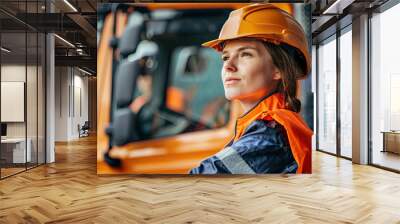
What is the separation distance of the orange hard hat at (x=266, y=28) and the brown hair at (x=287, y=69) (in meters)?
0.08

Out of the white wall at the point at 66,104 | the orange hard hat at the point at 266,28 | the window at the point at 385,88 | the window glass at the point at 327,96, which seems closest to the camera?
the orange hard hat at the point at 266,28

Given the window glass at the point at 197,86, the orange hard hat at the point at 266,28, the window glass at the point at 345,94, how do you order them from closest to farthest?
the orange hard hat at the point at 266,28 < the window glass at the point at 197,86 < the window glass at the point at 345,94

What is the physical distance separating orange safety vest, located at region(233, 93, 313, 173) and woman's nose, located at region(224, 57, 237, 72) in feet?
2.35

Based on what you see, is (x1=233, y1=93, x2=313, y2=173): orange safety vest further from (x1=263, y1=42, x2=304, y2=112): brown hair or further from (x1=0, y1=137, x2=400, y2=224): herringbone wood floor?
(x1=0, y1=137, x2=400, y2=224): herringbone wood floor

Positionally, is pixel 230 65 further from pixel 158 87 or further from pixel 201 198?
pixel 201 198

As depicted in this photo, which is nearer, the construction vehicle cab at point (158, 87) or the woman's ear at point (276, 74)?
the woman's ear at point (276, 74)

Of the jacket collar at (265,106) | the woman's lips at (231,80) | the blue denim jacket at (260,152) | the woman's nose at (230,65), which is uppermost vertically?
the woman's nose at (230,65)

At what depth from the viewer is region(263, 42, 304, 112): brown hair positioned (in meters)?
6.18

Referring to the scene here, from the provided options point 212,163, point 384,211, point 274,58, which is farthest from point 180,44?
point 384,211

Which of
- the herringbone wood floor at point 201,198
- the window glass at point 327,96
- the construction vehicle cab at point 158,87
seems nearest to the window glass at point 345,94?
the window glass at point 327,96

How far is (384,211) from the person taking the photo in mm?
4230

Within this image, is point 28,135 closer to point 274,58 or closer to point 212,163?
point 212,163

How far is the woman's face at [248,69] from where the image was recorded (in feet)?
20.2

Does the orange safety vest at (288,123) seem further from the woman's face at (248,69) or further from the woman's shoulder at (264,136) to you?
the woman's face at (248,69)
